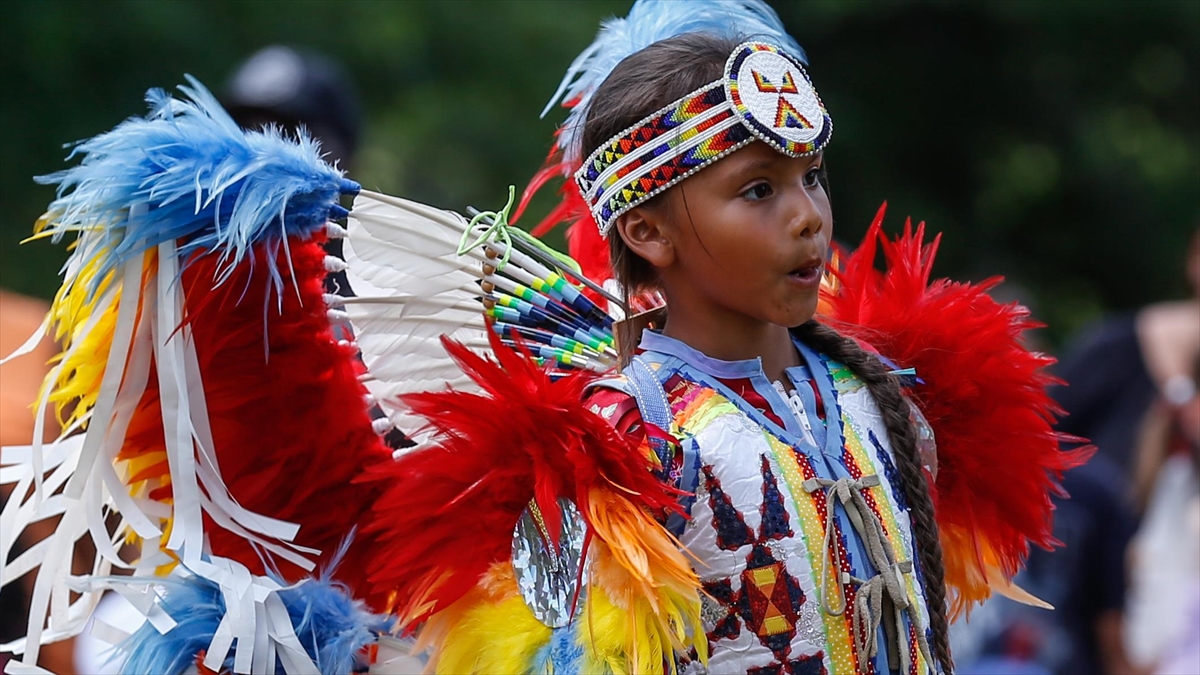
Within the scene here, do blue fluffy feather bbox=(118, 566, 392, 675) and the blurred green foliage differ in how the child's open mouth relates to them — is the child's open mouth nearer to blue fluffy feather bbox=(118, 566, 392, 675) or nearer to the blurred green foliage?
blue fluffy feather bbox=(118, 566, 392, 675)

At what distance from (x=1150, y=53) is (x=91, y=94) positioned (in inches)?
275

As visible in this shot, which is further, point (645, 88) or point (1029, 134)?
point (1029, 134)

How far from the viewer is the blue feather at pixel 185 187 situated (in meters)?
2.61

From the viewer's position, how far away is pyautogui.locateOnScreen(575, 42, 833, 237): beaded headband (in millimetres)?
2510

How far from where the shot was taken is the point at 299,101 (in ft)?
15.0

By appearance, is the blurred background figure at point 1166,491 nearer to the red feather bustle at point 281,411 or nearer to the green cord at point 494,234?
the green cord at point 494,234

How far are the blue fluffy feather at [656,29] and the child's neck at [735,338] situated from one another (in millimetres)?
398

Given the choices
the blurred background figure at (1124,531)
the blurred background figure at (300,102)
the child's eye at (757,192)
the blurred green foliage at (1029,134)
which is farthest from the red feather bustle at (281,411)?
the blurred green foliage at (1029,134)

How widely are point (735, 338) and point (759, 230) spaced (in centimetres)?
22

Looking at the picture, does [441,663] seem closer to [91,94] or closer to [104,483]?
[104,483]

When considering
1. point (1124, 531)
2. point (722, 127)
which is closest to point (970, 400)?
point (722, 127)

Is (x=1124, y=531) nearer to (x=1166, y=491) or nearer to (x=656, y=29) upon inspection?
(x=1166, y=491)

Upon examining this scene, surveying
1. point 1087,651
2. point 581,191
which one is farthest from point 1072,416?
point 581,191

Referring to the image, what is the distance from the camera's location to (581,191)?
110 inches
